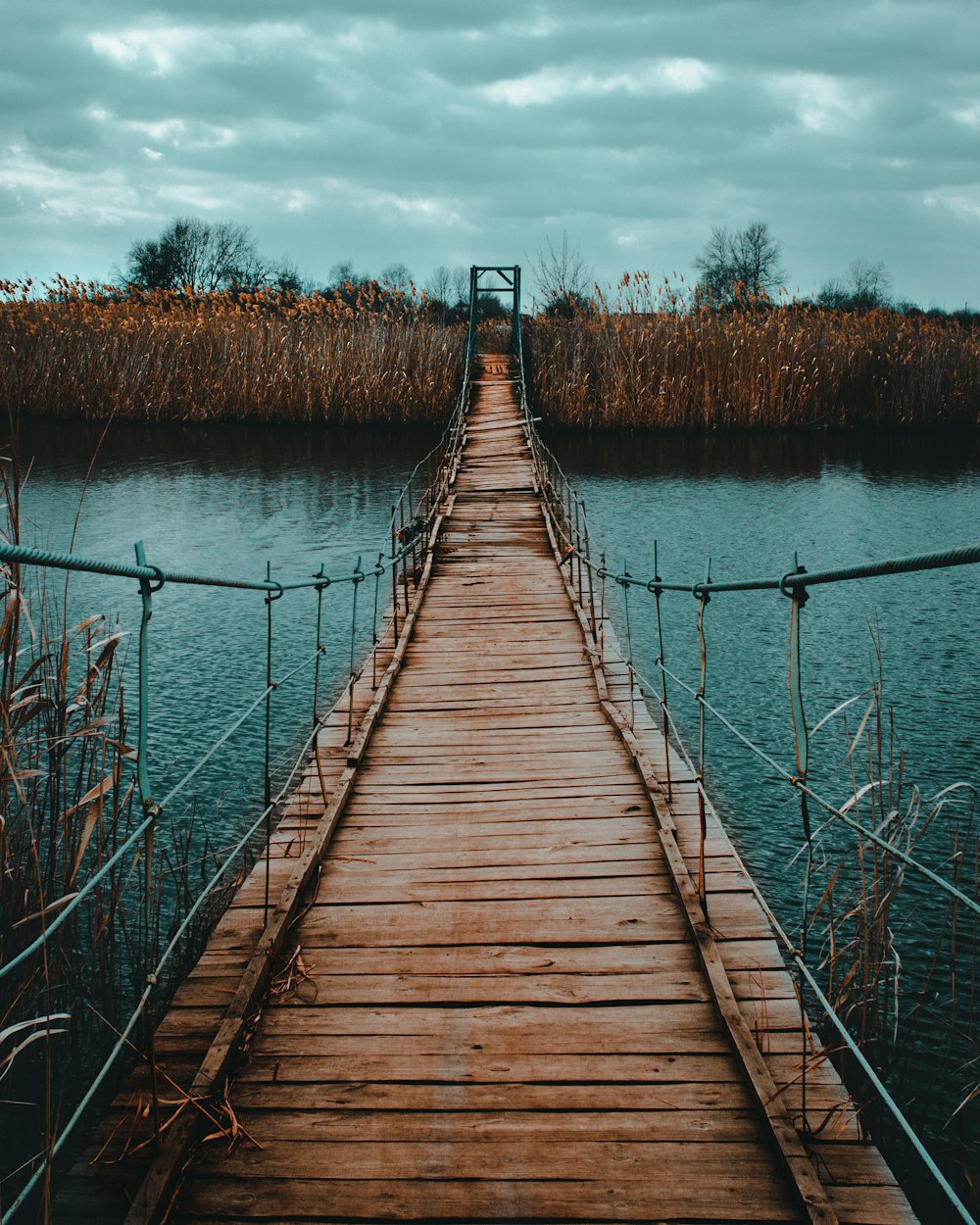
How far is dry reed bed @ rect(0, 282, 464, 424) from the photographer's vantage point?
14.2 m

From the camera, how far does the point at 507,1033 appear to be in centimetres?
216

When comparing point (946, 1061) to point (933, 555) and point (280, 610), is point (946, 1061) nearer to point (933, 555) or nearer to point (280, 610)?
point (933, 555)

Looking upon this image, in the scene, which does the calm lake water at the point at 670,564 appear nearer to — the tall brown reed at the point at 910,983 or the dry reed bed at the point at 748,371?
the tall brown reed at the point at 910,983

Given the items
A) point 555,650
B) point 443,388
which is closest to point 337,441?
point 443,388

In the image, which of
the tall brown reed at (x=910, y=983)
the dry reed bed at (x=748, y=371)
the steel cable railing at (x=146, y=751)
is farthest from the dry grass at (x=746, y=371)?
the tall brown reed at (x=910, y=983)

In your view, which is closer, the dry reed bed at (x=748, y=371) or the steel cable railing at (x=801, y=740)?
the steel cable railing at (x=801, y=740)

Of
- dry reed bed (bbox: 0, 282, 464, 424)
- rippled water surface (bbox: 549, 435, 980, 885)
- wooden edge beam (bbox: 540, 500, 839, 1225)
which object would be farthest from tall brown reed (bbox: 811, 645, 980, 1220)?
dry reed bed (bbox: 0, 282, 464, 424)

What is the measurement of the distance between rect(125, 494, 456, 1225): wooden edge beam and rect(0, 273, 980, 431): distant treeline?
10816 mm

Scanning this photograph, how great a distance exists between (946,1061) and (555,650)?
9.72 ft

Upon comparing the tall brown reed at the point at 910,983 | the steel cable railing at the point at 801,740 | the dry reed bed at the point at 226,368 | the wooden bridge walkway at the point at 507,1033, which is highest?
the dry reed bed at the point at 226,368

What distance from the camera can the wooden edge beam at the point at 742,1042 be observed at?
65.9 inches

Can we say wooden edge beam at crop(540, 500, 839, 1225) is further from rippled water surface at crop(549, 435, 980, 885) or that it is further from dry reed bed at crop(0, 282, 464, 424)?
dry reed bed at crop(0, 282, 464, 424)

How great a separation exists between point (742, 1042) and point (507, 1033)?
0.48m

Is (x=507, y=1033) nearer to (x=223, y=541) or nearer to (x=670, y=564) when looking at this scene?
(x=670, y=564)
